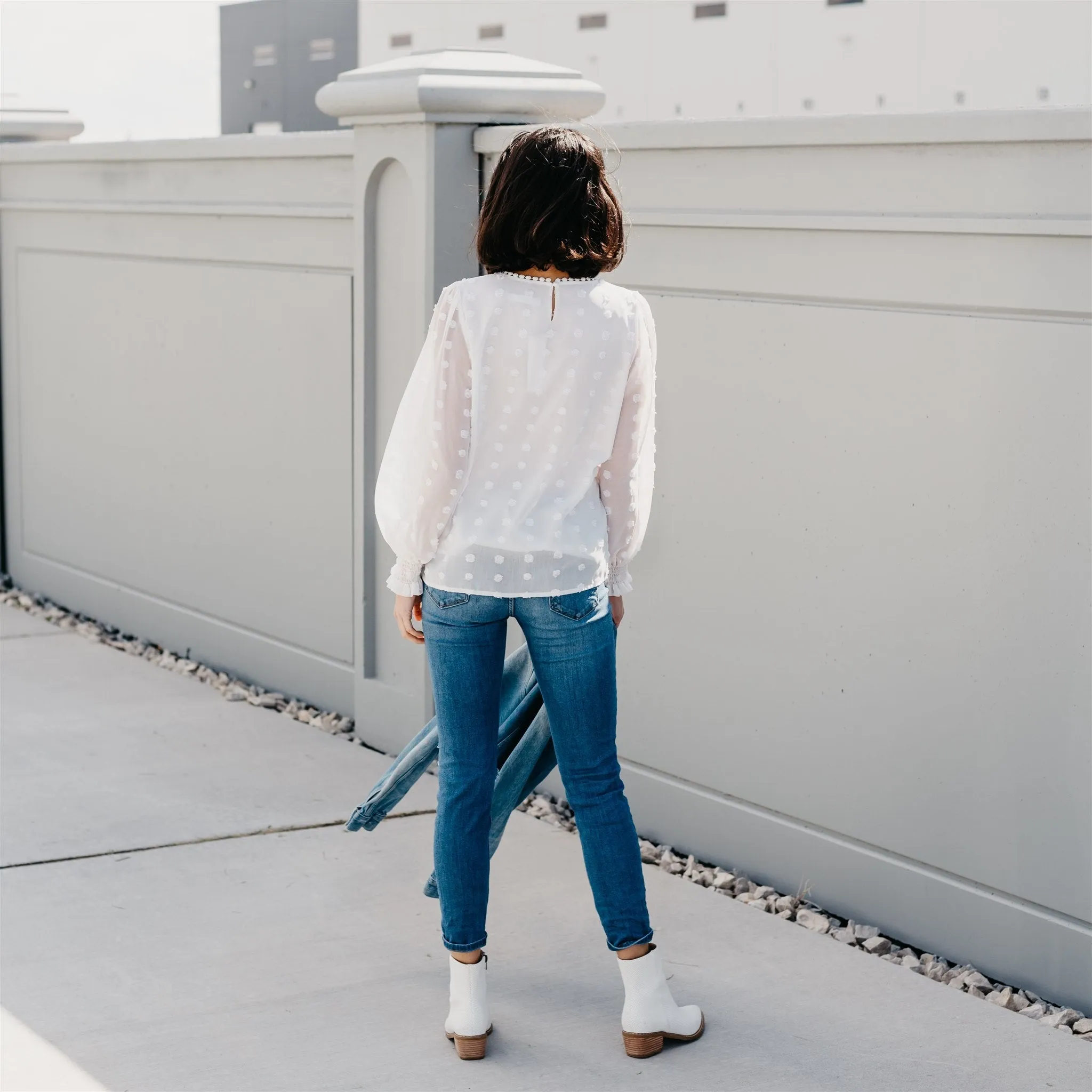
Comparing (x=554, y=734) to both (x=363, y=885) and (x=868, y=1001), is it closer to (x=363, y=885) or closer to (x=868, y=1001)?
(x=868, y=1001)

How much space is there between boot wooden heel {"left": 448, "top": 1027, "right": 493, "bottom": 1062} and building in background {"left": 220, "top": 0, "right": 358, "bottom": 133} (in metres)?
46.6

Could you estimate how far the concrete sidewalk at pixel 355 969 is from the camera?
3184 mm

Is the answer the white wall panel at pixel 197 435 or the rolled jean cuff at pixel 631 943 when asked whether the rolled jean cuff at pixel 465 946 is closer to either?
the rolled jean cuff at pixel 631 943

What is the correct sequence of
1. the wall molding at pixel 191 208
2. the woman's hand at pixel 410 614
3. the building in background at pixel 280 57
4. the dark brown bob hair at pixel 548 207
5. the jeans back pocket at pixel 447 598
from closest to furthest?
the dark brown bob hair at pixel 548 207 < the jeans back pocket at pixel 447 598 < the woman's hand at pixel 410 614 < the wall molding at pixel 191 208 < the building in background at pixel 280 57

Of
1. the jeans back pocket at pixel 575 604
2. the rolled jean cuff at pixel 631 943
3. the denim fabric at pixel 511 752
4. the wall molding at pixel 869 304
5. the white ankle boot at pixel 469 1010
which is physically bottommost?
the white ankle boot at pixel 469 1010

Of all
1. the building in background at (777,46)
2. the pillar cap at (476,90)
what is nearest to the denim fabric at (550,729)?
the pillar cap at (476,90)

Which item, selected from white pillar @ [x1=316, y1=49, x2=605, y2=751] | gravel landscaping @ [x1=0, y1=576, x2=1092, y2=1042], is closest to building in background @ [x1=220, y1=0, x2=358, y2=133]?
gravel landscaping @ [x1=0, y1=576, x2=1092, y2=1042]

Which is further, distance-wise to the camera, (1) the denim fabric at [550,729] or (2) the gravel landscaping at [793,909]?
(2) the gravel landscaping at [793,909]

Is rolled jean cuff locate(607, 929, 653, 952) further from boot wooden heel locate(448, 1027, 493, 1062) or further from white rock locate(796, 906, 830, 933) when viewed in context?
white rock locate(796, 906, 830, 933)

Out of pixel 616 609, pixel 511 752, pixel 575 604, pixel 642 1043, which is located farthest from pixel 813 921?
pixel 575 604

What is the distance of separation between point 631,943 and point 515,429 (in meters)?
1.06

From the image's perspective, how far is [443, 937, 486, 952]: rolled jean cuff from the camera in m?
3.17

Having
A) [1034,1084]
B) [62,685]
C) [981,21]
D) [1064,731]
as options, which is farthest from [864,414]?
[981,21]

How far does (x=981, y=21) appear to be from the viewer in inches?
1014
